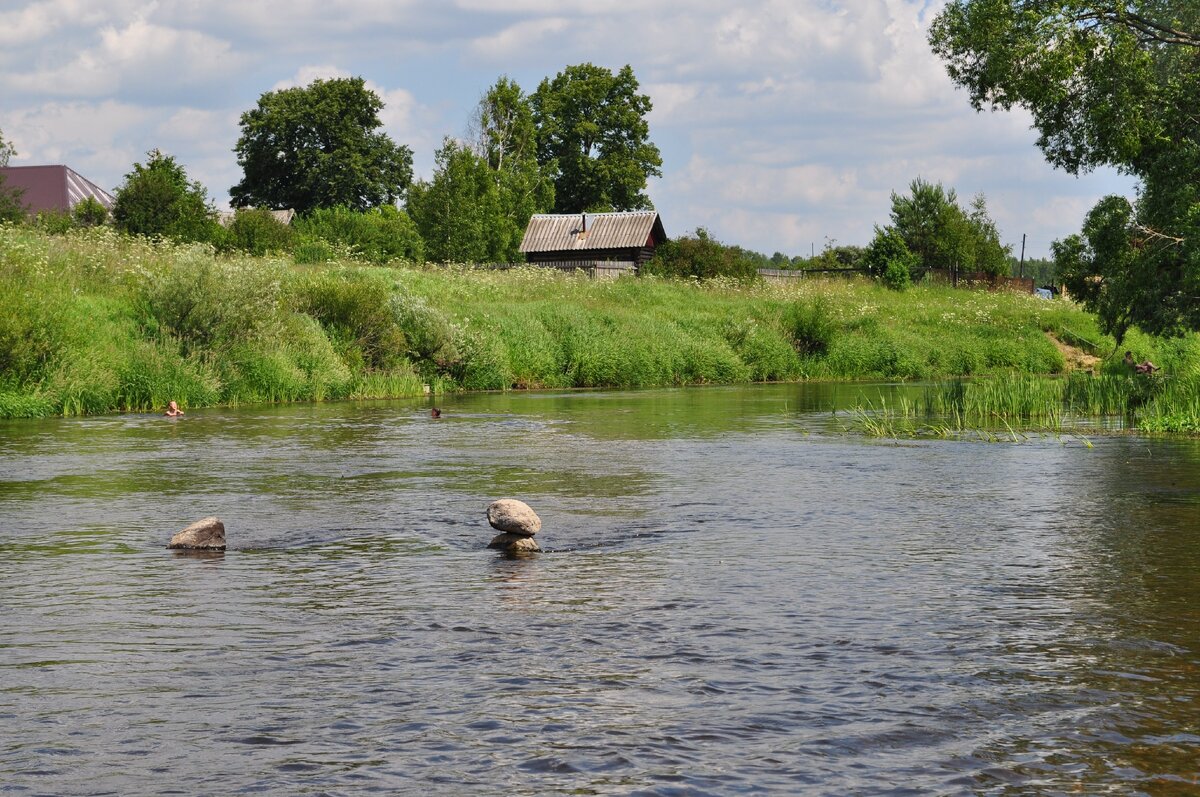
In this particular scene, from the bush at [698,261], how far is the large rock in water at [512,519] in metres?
55.2

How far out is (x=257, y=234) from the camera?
6038 centimetres

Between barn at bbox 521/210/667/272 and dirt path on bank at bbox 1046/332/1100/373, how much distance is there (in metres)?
26.4

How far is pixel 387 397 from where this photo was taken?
126ft

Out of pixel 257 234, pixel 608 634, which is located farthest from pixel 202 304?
pixel 257 234

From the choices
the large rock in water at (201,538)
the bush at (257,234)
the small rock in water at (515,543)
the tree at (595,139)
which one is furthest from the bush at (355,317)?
the tree at (595,139)

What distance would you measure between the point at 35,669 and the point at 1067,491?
43.8 ft

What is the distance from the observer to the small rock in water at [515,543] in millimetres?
12719

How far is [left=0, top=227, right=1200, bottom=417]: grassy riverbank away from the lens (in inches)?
1234

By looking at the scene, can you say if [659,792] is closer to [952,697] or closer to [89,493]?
[952,697]

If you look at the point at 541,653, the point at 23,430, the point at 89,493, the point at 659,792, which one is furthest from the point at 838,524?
the point at 23,430

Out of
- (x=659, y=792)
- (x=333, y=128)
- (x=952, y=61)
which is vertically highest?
(x=333, y=128)

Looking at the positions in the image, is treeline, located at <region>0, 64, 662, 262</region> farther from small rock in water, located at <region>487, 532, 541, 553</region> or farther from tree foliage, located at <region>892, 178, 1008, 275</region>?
small rock in water, located at <region>487, 532, 541, 553</region>

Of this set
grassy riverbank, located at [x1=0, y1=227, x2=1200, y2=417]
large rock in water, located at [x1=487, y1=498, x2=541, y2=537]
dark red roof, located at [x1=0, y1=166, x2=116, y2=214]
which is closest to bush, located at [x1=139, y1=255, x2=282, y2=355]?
grassy riverbank, located at [x1=0, y1=227, x2=1200, y2=417]

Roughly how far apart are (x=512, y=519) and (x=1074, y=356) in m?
55.7
